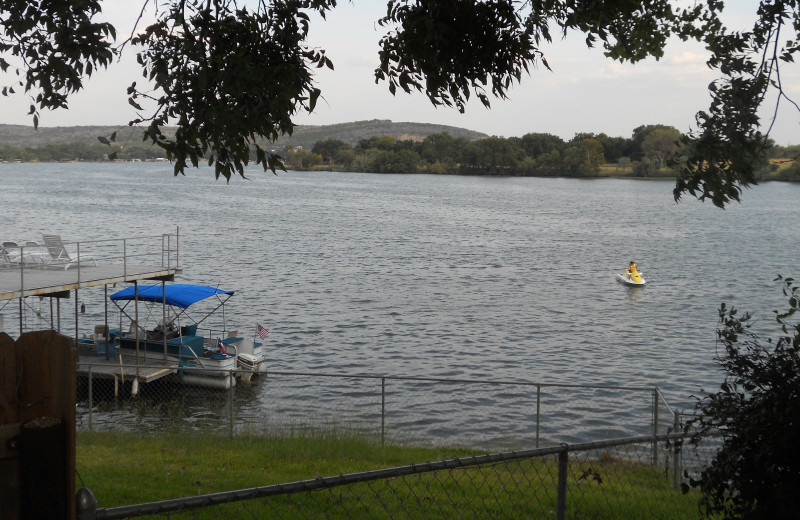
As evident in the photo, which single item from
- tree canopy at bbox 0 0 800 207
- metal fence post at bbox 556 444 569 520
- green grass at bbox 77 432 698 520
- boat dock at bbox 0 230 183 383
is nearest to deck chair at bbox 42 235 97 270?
boat dock at bbox 0 230 183 383

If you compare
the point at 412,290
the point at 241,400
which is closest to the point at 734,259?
the point at 412,290

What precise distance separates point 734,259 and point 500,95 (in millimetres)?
59818

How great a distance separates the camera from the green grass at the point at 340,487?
8453mm

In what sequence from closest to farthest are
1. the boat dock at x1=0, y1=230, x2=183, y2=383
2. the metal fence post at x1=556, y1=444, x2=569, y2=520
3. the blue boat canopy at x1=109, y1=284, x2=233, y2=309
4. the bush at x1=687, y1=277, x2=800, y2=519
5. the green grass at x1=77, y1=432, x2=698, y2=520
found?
the bush at x1=687, y1=277, x2=800, y2=519
the metal fence post at x1=556, y1=444, x2=569, y2=520
the green grass at x1=77, y1=432, x2=698, y2=520
the boat dock at x1=0, y1=230, x2=183, y2=383
the blue boat canopy at x1=109, y1=284, x2=233, y2=309

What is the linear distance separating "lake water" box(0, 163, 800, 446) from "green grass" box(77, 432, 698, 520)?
13654mm

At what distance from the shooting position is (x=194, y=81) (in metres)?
8.55

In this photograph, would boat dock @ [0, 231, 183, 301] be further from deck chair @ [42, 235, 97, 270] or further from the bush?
the bush

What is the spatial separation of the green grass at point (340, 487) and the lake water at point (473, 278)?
13.7 meters

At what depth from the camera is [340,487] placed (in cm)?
928

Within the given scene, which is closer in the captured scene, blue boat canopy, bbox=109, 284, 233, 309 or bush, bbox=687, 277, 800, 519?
bush, bbox=687, 277, 800, 519

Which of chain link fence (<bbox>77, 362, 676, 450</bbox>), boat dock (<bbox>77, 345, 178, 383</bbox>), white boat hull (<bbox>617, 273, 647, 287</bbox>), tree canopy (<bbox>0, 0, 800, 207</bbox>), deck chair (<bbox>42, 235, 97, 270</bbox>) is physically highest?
tree canopy (<bbox>0, 0, 800, 207</bbox>)

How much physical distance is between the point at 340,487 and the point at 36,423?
21.7ft

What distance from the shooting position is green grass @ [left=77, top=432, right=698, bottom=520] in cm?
845

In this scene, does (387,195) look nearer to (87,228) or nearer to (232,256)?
(87,228)
